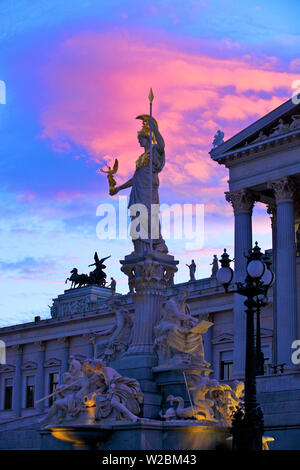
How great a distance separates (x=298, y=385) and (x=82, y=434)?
14.6 metres

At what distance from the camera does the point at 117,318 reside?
23.7 metres

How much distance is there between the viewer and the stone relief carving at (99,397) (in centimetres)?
1994

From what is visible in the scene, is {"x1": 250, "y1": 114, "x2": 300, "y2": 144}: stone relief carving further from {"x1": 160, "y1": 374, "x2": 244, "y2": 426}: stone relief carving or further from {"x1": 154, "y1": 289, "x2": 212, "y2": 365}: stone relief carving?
{"x1": 160, "y1": 374, "x2": 244, "y2": 426}: stone relief carving

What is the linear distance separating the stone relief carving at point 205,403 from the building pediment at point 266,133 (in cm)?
2251

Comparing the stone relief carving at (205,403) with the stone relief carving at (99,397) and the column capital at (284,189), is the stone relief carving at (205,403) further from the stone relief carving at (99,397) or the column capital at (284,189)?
the column capital at (284,189)

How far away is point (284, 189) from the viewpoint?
137 feet

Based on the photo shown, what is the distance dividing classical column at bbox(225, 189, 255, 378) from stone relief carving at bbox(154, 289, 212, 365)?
18.7 m

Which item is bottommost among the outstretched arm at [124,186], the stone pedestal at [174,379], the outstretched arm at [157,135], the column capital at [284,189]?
the stone pedestal at [174,379]

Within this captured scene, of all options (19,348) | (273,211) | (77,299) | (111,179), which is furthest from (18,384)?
(111,179)

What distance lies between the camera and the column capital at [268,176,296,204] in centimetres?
4153

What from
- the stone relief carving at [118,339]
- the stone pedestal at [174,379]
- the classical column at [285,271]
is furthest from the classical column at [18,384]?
the stone pedestal at [174,379]

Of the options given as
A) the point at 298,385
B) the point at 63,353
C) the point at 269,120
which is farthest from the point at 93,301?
the point at 298,385

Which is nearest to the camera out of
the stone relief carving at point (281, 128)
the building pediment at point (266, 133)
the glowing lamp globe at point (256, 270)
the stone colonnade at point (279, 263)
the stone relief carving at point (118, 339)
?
the glowing lamp globe at point (256, 270)

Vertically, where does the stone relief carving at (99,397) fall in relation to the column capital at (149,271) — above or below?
below
